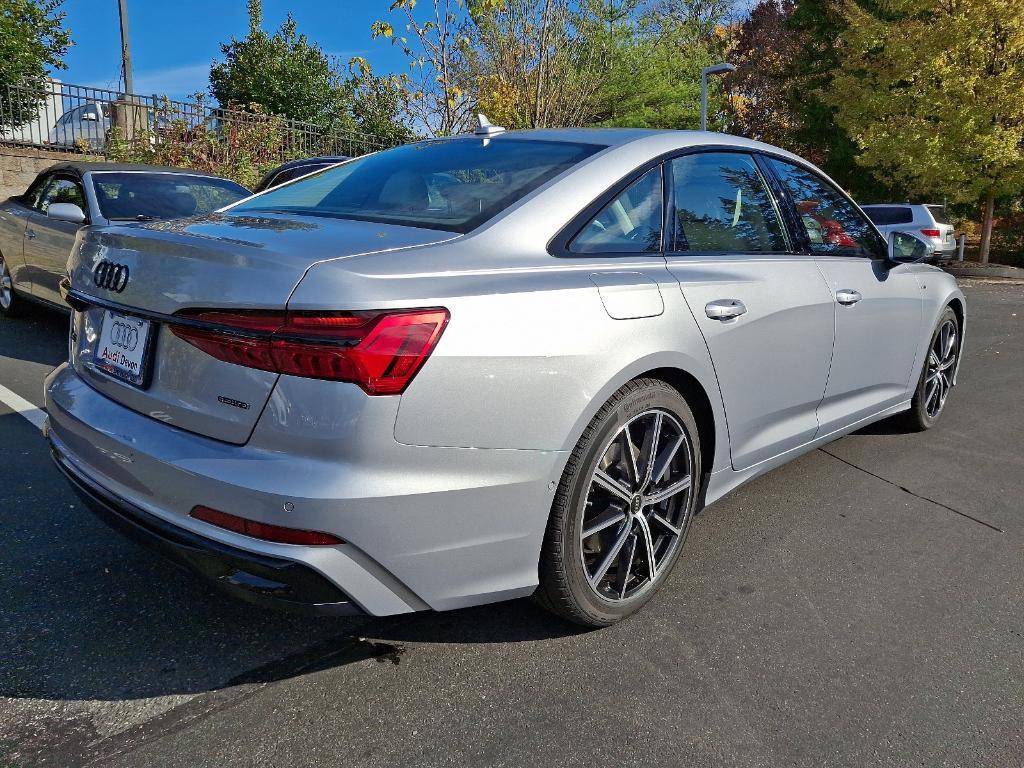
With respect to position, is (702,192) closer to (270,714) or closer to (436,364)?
(436,364)

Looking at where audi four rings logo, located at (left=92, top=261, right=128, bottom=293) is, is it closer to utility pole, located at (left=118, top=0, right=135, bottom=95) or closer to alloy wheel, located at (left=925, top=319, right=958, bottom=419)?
alloy wheel, located at (left=925, top=319, right=958, bottom=419)

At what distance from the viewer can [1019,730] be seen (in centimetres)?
221

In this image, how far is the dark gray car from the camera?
645 cm

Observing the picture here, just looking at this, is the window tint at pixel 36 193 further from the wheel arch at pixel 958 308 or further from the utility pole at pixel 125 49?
the utility pole at pixel 125 49

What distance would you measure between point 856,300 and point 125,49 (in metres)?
15.7

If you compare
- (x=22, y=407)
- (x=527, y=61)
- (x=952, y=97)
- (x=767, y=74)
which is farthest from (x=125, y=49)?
(x=767, y=74)

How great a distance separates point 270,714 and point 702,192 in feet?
7.50

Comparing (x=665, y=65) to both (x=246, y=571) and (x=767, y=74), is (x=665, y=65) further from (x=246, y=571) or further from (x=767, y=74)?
(x=246, y=571)

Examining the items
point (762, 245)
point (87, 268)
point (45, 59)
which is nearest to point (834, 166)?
point (45, 59)

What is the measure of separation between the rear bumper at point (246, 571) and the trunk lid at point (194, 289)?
0.27 metres

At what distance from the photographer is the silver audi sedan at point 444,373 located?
6.48 ft

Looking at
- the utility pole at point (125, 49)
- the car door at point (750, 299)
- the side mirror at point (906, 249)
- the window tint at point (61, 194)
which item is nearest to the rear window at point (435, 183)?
the car door at point (750, 299)

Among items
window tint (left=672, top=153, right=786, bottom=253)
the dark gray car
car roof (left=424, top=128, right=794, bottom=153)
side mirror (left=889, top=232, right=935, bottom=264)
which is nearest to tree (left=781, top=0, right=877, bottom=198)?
the dark gray car

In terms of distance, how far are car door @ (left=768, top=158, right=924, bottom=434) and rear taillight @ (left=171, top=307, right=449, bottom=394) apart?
223cm
